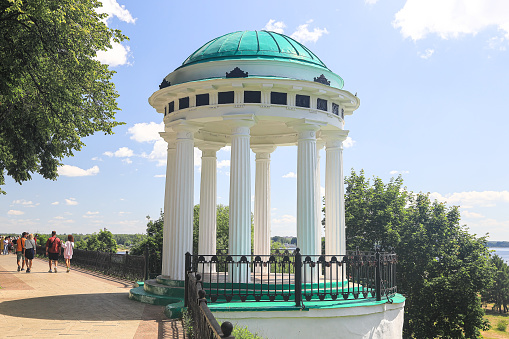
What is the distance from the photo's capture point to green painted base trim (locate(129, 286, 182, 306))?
15.0m

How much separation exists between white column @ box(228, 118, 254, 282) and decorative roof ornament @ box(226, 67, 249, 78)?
1.51 meters

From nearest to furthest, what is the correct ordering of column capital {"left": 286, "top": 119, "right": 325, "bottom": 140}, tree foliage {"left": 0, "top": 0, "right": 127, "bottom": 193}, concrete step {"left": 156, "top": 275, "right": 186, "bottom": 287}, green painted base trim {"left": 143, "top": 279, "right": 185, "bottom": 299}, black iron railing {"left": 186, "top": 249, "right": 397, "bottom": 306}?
1. black iron railing {"left": 186, "top": 249, "right": 397, "bottom": 306}
2. tree foliage {"left": 0, "top": 0, "right": 127, "bottom": 193}
3. green painted base trim {"left": 143, "top": 279, "right": 185, "bottom": 299}
4. concrete step {"left": 156, "top": 275, "right": 186, "bottom": 287}
5. column capital {"left": 286, "top": 119, "right": 325, "bottom": 140}

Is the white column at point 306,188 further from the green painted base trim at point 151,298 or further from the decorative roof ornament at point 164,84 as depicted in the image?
the decorative roof ornament at point 164,84

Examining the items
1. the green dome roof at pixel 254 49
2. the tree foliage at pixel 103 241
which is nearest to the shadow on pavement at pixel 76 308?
the green dome roof at pixel 254 49

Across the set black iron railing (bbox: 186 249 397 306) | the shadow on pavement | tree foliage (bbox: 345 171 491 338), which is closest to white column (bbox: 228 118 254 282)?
black iron railing (bbox: 186 249 397 306)

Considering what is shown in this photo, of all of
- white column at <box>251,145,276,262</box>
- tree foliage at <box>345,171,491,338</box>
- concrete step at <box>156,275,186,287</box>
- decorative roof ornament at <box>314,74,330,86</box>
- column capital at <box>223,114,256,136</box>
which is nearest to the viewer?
column capital at <box>223,114,256,136</box>

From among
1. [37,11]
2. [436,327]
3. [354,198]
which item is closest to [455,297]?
[436,327]

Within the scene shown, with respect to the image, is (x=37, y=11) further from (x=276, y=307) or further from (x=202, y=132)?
(x=276, y=307)

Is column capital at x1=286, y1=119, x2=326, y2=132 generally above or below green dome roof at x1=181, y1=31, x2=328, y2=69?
below

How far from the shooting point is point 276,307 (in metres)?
12.7

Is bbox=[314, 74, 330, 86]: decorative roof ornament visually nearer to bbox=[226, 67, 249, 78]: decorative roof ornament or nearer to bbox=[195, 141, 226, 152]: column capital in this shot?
bbox=[226, 67, 249, 78]: decorative roof ornament

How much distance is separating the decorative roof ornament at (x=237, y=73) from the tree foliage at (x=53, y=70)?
4896 mm

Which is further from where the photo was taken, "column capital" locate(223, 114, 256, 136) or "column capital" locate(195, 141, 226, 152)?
"column capital" locate(195, 141, 226, 152)

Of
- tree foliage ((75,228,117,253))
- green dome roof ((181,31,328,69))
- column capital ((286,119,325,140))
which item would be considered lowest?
tree foliage ((75,228,117,253))
